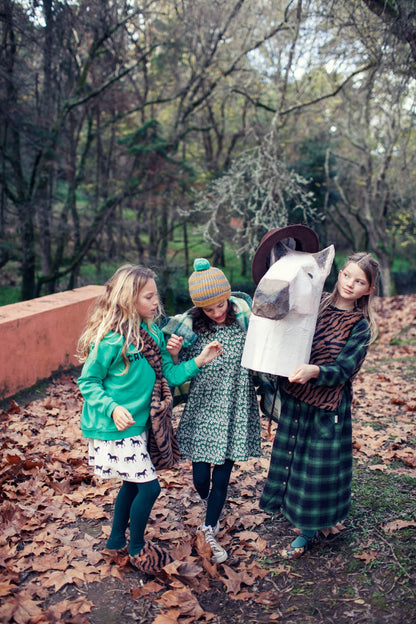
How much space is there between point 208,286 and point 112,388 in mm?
703

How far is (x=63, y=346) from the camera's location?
6285 mm

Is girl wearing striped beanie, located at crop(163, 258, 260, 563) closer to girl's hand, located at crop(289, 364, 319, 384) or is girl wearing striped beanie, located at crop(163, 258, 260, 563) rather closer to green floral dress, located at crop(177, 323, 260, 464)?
green floral dress, located at crop(177, 323, 260, 464)

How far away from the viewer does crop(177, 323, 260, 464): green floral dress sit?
288 centimetres

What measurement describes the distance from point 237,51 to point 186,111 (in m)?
2.17

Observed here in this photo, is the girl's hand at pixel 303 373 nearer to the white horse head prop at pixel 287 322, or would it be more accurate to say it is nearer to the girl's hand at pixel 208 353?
the white horse head prop at pixel 287 322

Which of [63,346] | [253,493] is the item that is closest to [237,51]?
[63,346]

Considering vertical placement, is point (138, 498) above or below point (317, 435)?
below

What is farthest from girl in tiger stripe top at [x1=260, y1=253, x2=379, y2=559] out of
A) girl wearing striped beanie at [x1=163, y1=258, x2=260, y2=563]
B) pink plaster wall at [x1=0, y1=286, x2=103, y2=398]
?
pink plaster wall at [x1=0, y1=286, x2=103, y2=398]

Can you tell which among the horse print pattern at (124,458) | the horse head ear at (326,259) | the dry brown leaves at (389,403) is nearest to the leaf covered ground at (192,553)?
A: the dry brown leaves at (389,403)

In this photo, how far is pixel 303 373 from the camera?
2623mm

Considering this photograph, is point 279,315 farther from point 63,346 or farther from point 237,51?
point 237,51

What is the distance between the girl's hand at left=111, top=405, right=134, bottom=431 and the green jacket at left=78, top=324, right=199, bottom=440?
29 millimetres

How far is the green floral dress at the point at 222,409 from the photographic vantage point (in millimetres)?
2885

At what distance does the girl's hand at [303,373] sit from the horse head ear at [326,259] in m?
0.49
